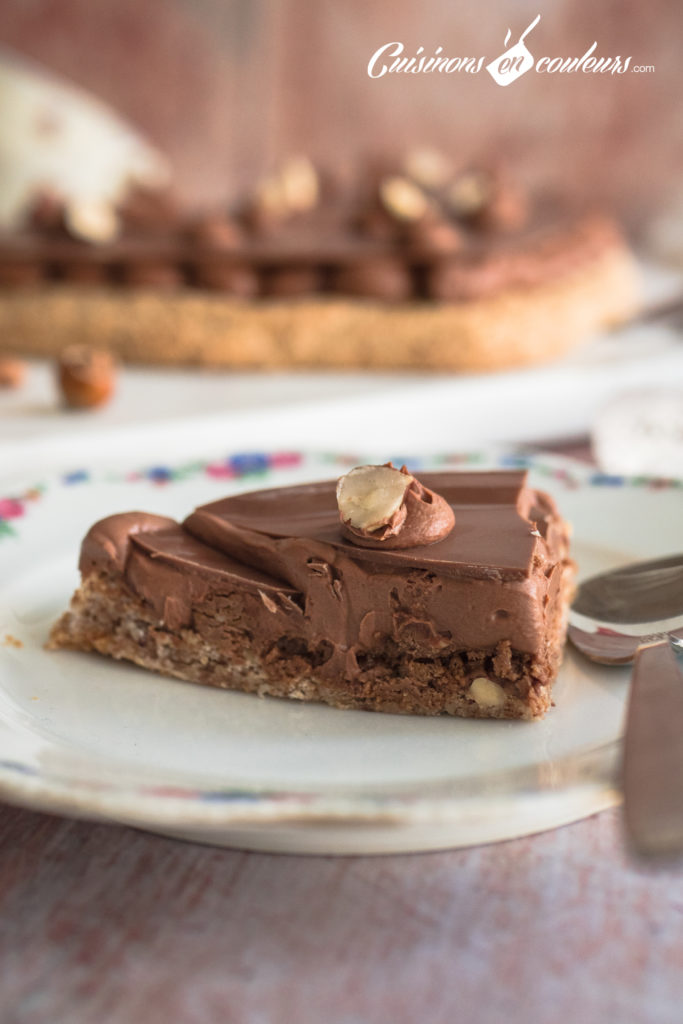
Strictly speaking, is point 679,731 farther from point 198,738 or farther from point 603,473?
point 603,473

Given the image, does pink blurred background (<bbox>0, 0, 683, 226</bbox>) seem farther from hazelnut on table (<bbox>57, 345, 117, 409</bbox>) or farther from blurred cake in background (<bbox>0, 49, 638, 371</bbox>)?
hazelnut on table (<bbox>57, 345, 117, 409</bbox>)

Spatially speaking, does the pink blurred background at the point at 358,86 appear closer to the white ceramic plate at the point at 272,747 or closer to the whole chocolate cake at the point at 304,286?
the whole chocolate cake at the point at 304,286

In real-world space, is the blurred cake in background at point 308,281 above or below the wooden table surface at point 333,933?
above

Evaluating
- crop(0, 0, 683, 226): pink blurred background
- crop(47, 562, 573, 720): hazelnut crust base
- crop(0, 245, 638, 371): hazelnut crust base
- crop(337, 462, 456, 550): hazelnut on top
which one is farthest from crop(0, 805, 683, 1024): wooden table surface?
crop(0, 0, 683, 226): pink blurred background

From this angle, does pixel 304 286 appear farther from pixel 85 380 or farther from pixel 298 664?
pixel 298 664

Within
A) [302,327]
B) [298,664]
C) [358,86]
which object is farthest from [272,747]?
[358,86]

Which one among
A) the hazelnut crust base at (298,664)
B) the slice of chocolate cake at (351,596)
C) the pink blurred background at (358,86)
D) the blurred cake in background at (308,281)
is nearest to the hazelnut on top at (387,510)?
the slice of chocolate cake at (351,596)

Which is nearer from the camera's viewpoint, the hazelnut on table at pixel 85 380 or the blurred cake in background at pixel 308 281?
the hazelnut on table at pixel 85 380
